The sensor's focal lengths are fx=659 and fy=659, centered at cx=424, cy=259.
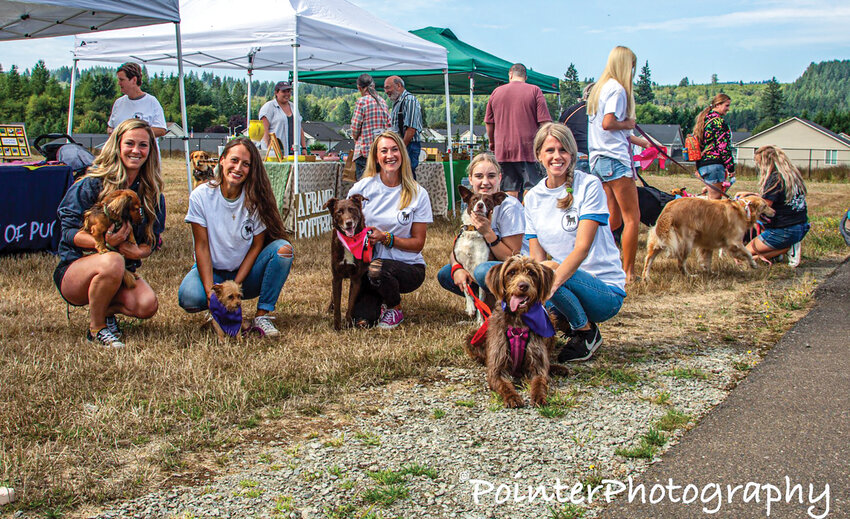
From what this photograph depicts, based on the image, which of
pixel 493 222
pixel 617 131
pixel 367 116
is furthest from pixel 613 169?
pixel 367 116

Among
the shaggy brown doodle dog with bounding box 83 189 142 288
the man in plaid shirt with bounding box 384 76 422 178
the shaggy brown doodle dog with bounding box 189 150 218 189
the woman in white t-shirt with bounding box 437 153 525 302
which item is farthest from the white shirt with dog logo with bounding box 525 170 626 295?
the man in plaid shirt with bounding box 384 76 422 178

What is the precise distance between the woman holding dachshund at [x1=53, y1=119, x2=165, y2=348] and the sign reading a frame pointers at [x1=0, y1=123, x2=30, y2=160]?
4.08 meters

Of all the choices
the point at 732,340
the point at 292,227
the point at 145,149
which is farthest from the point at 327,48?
the point at 732,340

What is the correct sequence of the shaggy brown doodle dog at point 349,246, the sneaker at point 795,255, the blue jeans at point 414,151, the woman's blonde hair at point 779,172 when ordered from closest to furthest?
the shaggy brown doodle dog at point 349,246, the woman's blonde hair at point 779,172, the sneaker at point 795,255, the blue jeans at point 414,151

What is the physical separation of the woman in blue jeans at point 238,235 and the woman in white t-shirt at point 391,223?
639 mm

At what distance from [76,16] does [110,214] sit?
211 inches

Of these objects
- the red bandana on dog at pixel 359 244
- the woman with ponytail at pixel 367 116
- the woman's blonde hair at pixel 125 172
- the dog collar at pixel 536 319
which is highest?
the woman with ponytail at pixel 367 116

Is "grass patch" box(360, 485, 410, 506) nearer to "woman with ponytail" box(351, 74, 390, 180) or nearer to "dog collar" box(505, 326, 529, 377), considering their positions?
"dog collar" box(505, 326, 529, 377)

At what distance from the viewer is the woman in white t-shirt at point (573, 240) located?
13.0ft

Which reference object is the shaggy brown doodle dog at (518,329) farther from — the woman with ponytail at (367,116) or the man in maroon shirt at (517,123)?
the woman with ponytail at (367,116)

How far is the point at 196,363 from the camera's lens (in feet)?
13.0

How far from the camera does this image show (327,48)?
30.4 ft

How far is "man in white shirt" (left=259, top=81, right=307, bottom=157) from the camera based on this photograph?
10.2m

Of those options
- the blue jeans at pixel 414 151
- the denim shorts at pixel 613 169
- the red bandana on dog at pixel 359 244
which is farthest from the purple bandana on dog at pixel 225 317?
the blue jeans at pixel 414 151
